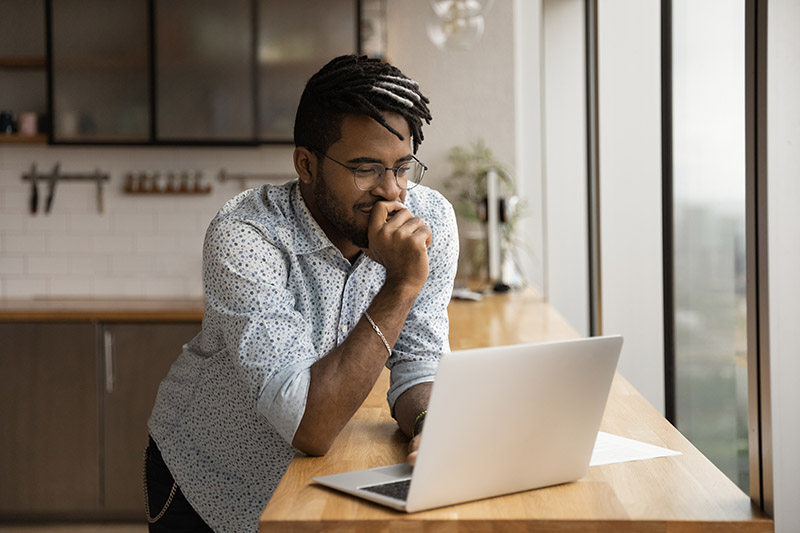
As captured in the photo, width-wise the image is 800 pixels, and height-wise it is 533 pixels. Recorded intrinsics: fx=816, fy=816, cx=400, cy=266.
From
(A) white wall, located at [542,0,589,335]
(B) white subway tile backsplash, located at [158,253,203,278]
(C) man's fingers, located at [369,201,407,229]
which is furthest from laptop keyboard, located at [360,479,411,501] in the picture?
(B) white subway tile backsplash, located at [158,253,203,278]

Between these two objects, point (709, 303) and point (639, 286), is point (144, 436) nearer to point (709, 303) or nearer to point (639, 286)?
point (639, 286)

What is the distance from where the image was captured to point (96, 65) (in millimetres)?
4078

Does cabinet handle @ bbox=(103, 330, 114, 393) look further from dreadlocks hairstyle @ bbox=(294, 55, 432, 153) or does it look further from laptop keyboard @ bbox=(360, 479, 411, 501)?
laptop keyboard @ bbox=(360, 479, 411, 501)

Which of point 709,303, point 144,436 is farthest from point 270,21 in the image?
point 709,303

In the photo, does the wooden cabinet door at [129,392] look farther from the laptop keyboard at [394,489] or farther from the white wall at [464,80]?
the laptop keyboard at [394,489]

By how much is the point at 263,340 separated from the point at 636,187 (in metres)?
1.87

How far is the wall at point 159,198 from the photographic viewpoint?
4.41m

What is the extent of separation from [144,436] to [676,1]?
2.91 m

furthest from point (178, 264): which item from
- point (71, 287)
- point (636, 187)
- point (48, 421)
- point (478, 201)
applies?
point (636, 187)

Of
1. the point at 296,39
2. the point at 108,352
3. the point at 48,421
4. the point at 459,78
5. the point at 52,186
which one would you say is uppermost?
the point at 296,39

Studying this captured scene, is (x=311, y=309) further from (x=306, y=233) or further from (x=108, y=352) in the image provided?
(x=108, y=352)

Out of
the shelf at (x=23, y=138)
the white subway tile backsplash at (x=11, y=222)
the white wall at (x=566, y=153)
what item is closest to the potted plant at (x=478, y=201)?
the white wall at (x=566, y=153)

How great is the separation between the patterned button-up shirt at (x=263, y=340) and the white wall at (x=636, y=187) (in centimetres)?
125

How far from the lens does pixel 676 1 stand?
246cm
